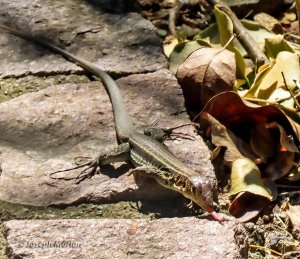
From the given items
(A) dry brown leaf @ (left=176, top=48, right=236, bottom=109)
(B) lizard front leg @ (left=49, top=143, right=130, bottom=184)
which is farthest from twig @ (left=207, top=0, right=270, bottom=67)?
(B) lizard front leg @ (left=49, top=143, right=130, bottom=184)

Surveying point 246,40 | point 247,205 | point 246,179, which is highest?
point 246,40

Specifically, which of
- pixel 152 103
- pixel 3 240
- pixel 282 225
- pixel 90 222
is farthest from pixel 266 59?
pixel 3 240

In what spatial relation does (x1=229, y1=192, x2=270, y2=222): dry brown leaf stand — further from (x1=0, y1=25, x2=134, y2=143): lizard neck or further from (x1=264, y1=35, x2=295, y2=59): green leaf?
(x1=264, y1=35, x2=295, y2=59): green leaf

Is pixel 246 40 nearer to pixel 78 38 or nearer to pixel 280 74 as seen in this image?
pixel 280 74

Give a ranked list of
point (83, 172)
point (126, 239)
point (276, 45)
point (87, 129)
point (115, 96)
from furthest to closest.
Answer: point (276, 45), point (115, 96), point (87, 129), point (83, 172), point (126, 239)

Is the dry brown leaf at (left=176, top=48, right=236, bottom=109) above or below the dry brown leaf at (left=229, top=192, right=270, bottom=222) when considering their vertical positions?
above

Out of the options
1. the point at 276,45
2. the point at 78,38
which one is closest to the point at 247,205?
the point at 276,45

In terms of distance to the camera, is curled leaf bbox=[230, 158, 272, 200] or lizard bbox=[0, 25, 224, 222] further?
curled leaf bbox=[230, 158, 272, 200]

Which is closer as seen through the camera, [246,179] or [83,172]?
[83,172]
